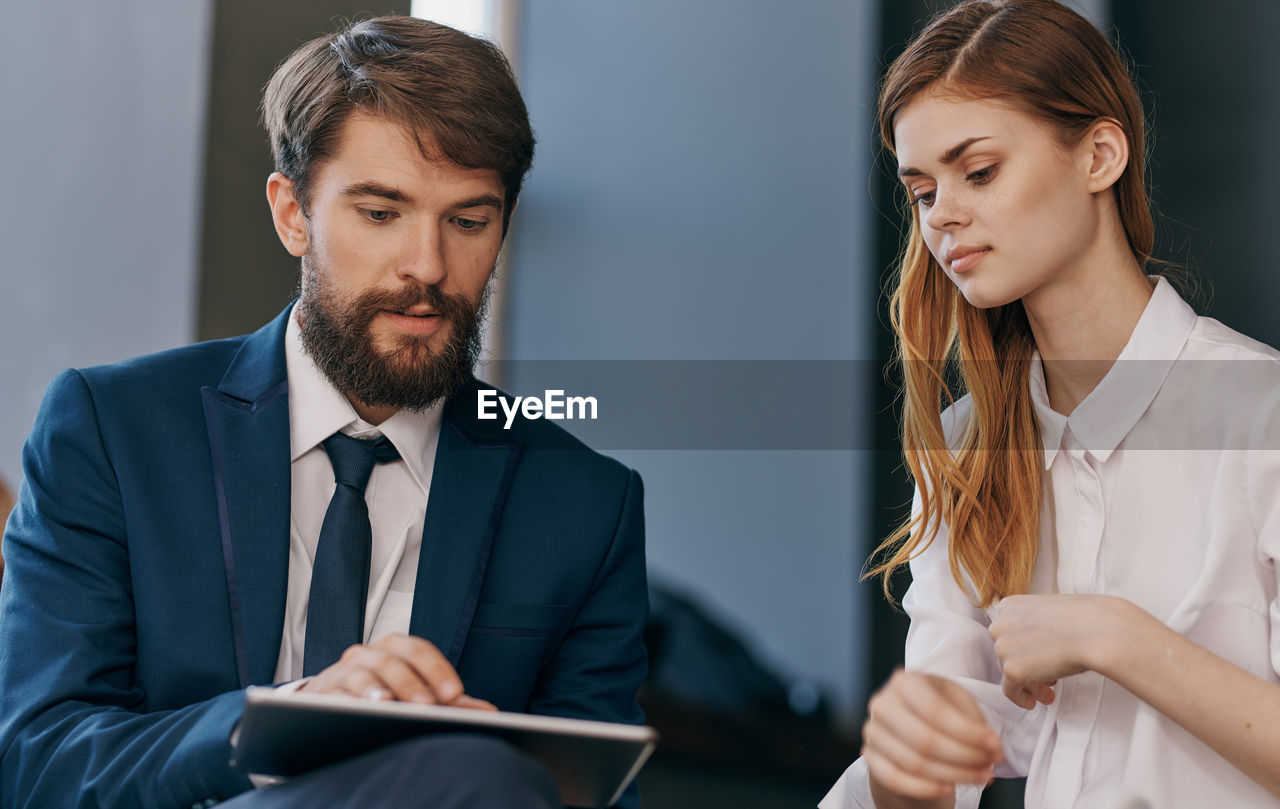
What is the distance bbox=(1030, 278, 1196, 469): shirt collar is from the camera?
1412 millimetres

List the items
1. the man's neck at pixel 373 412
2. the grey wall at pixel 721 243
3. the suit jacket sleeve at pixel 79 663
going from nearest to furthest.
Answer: the suit jacket sleeve at pixel 79 663 < the man's neck at pixel 373 412 < the grey wall at pixel 721 243

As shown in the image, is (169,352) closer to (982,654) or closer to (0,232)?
(982,654)

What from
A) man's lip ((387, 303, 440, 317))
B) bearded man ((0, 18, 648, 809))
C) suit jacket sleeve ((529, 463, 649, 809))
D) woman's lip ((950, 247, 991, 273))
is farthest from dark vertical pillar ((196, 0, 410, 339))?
woman's lip ((950, 247, 991, 273))

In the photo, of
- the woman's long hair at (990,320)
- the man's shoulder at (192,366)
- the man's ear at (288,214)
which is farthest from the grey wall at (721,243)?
the man's shoulder at (192,366)

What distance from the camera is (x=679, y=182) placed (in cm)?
373

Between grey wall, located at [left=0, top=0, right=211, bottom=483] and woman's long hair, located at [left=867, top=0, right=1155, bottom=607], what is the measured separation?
167cm

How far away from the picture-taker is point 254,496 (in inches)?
56.6

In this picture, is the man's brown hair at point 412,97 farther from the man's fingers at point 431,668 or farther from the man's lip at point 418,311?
the man's fingers at point 431,668

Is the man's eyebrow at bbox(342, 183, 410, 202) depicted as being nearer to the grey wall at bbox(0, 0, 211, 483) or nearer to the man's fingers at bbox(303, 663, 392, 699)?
the man's fingers at bbox(303, 663, 392, 699)

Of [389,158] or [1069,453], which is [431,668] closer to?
[389,158]

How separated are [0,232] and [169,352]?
1374 millimetres

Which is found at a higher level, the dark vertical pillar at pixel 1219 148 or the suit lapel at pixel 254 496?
the dark vertical pillar at pixel 1219 148

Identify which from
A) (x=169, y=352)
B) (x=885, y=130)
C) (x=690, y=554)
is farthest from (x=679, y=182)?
(x=169, y=352)

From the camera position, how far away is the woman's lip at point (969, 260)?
4.72ft
